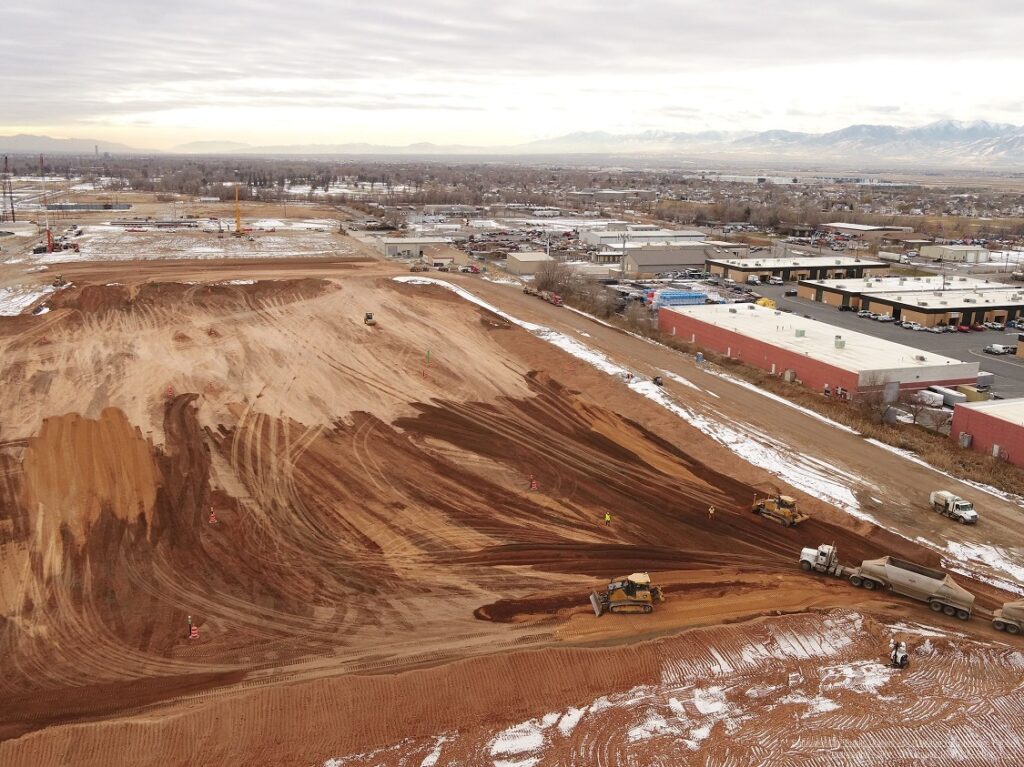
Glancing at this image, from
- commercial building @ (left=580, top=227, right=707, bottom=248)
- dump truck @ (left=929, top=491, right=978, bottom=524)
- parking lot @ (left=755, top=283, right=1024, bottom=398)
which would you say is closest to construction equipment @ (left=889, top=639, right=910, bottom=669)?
dump truck @ (left=929, top=491, right=978, bottom=524)

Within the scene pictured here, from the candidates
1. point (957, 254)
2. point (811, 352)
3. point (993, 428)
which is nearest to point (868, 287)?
point (811, 352)

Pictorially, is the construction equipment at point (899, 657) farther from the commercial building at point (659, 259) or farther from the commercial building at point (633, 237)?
the commercial building at point (633, 237)

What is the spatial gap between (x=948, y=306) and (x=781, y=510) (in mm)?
32855

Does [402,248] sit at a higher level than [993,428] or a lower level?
higher

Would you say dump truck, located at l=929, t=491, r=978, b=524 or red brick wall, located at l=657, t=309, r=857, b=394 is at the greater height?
red brick wall, located at l=657, t=309, r=857, b=394

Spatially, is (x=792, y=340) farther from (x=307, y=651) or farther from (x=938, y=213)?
(x=938, y=213)

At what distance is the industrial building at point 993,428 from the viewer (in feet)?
78.4

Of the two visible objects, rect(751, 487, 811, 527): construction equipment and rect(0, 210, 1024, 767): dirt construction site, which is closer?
rect(0, 210, 1024, 767): dirt construction site

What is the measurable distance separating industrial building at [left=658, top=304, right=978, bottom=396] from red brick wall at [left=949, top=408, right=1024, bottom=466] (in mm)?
4047

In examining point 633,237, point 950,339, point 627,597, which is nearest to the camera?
point 627,597

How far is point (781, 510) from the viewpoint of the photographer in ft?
65.9

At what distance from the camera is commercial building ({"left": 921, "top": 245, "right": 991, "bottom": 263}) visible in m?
70.4

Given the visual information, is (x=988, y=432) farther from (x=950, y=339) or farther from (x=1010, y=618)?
(x=950, y=339)

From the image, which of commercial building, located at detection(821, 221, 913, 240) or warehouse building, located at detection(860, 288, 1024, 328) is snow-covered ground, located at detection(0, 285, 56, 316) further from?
commercial building, located at detection(821, 221, 913, 240)
